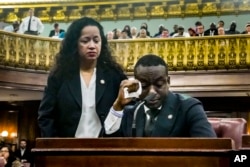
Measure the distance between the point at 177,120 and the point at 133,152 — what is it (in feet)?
2.20

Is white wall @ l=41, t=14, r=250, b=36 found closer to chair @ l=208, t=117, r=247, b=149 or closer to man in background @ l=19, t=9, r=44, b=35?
man in background @ l=19, t=9, r=44, b=35

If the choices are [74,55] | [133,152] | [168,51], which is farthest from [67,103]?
[168,51]

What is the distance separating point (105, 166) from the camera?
1652 mm

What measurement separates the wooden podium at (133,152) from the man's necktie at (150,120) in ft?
1.95

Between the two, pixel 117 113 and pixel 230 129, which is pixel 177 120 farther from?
pixel 230 129

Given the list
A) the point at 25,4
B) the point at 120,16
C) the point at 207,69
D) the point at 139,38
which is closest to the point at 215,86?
the point at 207,69

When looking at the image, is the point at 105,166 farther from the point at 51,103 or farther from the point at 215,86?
the point at 215,86

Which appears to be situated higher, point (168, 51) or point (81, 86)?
point (81, 86)

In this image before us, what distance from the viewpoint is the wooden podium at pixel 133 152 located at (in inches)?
62.5

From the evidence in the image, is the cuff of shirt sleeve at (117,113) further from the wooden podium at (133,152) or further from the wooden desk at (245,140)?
the wooden desk at (245,140)

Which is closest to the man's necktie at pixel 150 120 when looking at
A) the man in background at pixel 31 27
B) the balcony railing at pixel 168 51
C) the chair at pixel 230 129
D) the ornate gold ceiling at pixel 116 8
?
the chair at pixel 230 129

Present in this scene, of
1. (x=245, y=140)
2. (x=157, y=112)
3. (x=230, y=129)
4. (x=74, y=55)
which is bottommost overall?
(x=245, y=140)

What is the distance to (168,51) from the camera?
446 inches

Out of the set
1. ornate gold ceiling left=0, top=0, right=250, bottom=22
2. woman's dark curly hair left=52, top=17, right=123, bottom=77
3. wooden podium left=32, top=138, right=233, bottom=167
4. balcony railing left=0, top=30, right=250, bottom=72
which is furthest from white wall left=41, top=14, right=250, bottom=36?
wooden podium left=32, top=138, right=233, bottom=167
